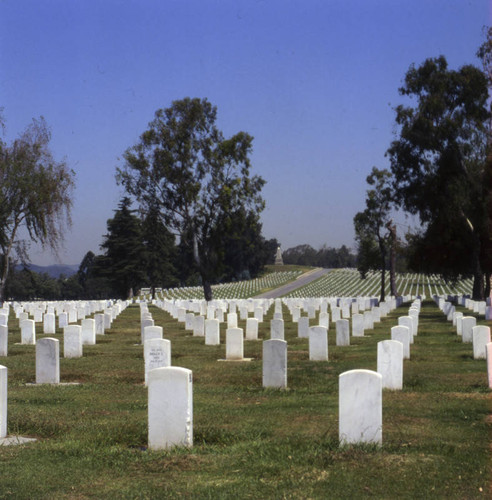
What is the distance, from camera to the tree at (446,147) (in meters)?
43.5

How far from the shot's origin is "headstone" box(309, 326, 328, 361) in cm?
1766

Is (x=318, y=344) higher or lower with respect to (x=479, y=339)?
lower

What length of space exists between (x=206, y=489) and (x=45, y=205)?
3347 cm

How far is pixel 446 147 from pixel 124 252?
47.5 m

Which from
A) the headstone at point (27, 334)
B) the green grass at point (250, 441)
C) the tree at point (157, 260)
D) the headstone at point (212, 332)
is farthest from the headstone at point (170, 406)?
the tree at point (157, 260)

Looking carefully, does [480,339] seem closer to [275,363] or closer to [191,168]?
[275,363]

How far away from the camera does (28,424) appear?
10016mm

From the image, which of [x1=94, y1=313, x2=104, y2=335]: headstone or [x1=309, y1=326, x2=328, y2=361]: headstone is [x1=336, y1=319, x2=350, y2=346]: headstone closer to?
[x1=309, y1=326, x2=328, y2=361]: headstone

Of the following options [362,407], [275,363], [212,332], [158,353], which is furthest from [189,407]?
[212,332]

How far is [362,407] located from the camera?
848 centimetres

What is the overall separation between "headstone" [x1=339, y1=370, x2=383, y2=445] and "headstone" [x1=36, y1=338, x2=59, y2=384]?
24.0 feet

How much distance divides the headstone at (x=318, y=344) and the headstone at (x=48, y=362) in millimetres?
6080

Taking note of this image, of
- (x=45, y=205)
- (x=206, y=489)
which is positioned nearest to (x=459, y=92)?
(x=45, y=205)

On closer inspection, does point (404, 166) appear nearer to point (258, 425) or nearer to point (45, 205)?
point (45, 205)
